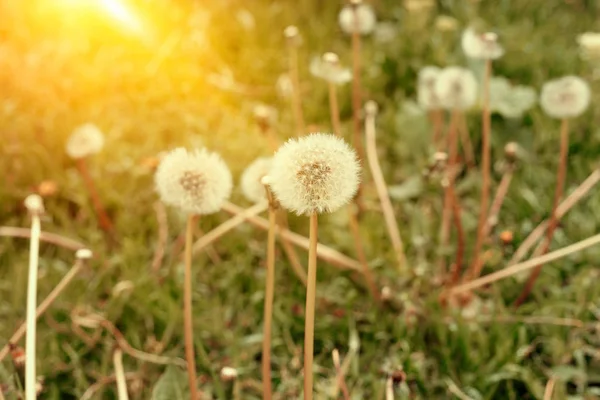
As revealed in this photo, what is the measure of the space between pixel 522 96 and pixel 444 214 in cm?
57

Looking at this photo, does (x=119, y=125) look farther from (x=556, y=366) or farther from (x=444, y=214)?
(x=556, y=366)

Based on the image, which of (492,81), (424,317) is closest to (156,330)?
(424,317)

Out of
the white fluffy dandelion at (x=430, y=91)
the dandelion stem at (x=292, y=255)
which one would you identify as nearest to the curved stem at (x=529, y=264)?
the dandelion stem at (x=292, y=255)

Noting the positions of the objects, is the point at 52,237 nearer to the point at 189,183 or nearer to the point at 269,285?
the point at 189,183

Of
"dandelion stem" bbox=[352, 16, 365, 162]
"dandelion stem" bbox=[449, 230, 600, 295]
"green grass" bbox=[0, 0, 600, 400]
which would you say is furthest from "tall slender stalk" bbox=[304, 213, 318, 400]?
"dandelion stem" bbox=[352, 16, 365, 162]

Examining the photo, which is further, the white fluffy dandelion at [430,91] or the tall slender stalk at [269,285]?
the white fluffy dandelion at [430,91]

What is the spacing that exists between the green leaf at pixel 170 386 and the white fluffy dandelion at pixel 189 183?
437mm

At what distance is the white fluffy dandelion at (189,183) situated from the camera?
120cm

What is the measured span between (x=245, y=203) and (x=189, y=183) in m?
0.85

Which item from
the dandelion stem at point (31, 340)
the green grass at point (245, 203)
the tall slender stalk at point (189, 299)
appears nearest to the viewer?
the dandelion stem at point (31, 340)

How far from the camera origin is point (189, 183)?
1208mm

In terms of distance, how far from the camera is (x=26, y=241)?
1982 millimetres

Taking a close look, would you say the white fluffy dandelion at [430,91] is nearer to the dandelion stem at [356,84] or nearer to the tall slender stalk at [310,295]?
the dandelion stem at [356,84]

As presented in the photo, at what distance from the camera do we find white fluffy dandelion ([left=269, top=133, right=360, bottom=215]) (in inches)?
38.1
